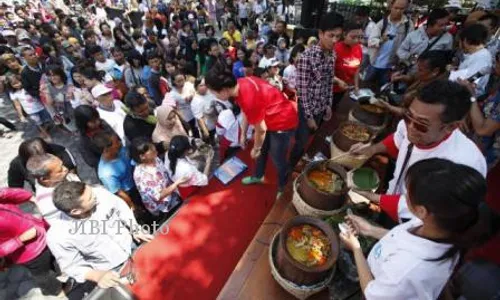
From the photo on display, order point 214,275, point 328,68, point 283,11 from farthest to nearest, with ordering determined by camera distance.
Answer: point 283,11, point 328,68, point 214,275

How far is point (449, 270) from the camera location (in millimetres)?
1359

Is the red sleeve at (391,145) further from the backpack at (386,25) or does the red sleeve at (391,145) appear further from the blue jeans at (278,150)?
the backpack at (386,25)

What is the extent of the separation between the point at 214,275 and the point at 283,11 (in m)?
13.8

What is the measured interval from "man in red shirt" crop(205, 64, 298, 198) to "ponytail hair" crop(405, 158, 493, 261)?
1.83 meters

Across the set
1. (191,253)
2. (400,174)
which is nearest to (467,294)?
(400,174)

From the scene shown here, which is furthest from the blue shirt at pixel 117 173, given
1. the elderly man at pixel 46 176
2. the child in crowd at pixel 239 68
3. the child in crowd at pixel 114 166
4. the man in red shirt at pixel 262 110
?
the child in crowd at pixel 239 68

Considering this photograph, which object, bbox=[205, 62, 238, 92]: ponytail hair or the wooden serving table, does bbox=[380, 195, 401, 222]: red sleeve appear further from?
bbox=[205, 62, 238, 92]: ponytail hair

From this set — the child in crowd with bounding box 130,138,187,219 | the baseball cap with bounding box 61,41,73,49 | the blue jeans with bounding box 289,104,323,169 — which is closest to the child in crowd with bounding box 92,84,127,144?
the child in crowd with bounding box 130,138,187,219

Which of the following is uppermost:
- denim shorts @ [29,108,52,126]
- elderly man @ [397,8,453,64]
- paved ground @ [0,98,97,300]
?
elderly man @ [397,8,453,64]

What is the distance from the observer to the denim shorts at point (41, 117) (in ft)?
20.3

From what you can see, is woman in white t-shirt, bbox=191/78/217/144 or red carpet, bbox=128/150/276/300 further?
woman in white t-shirt, bbox=191/78/217/144

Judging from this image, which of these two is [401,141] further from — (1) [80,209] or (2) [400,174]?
(1) [80,209]

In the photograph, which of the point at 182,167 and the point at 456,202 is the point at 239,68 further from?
the point at 456,202

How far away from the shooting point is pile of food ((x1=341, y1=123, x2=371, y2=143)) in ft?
10.0
